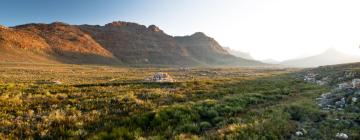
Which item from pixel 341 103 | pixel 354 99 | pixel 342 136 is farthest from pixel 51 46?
pixel 342 136

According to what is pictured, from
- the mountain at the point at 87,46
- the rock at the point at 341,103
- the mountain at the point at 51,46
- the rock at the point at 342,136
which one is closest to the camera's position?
the rock at the point at 342,136

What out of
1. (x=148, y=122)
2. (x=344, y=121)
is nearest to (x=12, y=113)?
(x=148, y=122)

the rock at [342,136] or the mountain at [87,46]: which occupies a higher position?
the mountain at [87,46]

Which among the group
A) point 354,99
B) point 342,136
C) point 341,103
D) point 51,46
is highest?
point 51,46

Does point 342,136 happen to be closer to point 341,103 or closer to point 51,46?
point 341,103

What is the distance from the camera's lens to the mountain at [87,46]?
10825cm

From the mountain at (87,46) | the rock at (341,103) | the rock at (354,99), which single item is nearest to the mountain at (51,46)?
the mountain at (87,46)

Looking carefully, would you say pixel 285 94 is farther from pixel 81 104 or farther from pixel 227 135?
pixel 81 104

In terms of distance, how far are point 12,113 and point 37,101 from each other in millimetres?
2696

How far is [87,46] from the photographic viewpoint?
14162 cm

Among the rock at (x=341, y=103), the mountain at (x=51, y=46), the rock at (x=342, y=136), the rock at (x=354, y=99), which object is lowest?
the rock at (x=342, y=136)

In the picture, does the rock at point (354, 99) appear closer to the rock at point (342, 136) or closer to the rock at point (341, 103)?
the rock at point (341, 103)

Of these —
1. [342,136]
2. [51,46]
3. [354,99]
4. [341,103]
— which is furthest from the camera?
[51,46]

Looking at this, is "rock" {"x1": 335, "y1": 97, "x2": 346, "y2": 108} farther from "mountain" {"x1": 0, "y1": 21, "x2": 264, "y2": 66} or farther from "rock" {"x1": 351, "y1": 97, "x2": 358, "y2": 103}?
"mountain" {"x1": 0, "y1": 21, "x2": 264, "y2": 66}
